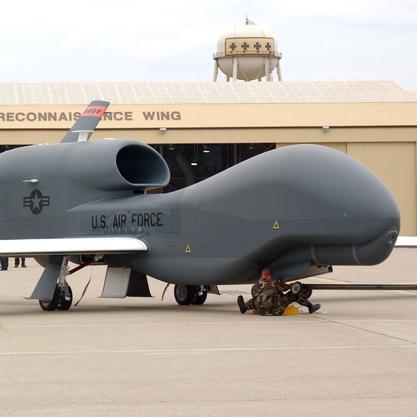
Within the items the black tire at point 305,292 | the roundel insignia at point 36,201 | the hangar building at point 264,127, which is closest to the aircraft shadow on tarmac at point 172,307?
the black tire at point 305,292

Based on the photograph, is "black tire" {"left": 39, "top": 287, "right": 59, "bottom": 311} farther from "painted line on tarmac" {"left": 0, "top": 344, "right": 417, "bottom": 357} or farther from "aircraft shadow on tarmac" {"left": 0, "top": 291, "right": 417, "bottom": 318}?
"painted line on tarmac" {"left": 0, "top": 344, "right": 417, "bottom": 357}

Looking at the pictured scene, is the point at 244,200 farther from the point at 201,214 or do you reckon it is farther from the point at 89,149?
the point at 89,149

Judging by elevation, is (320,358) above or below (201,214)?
below

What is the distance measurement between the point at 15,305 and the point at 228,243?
531cm

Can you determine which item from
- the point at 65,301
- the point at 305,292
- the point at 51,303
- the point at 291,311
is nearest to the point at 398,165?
the point at 65,301

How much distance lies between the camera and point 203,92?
70688 millimetres

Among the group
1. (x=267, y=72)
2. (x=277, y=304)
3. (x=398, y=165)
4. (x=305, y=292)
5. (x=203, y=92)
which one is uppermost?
(x=267, y=72)

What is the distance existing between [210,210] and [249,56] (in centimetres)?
6563

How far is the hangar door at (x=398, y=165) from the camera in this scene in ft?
207

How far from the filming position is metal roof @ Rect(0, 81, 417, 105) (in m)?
68.9

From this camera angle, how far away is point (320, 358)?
13.5 metres

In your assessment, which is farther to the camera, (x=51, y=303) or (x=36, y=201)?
(x=36, y=201)

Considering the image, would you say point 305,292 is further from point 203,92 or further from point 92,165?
point 203,92

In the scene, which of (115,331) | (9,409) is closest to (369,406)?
(9,409)
